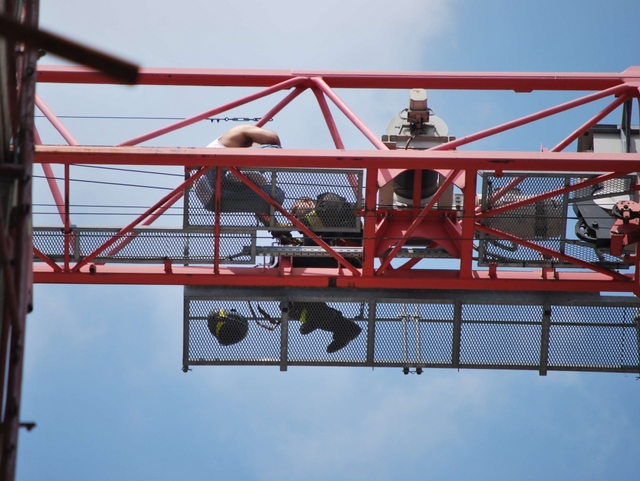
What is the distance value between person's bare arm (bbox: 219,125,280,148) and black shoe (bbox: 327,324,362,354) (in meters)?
2.87

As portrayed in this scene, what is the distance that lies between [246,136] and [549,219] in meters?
4.36

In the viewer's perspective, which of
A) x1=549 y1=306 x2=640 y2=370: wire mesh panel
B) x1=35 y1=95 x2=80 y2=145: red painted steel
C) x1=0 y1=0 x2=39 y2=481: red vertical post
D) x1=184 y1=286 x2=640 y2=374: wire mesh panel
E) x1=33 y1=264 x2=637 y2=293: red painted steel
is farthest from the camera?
x1=549 y1=306 x2=640 y2=370: wire mesh panel

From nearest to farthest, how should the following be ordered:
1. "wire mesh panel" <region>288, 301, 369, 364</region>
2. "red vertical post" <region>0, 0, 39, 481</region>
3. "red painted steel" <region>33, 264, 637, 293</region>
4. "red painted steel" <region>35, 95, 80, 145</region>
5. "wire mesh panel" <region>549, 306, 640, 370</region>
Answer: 1. "red vertical post" <region>0, 0, 39, 481</region>
2. "red painted steel" <region>35, 95, 80, 145</region>
3. "red painted steel" <region>33, 264, 637, 293</region>
4. "wire mesh panel" <region>288, 301, 369, 364</region>
5. "wire mesh panel" <region>549, 306, 640, 370</region>

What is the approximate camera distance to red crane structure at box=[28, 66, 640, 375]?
1498 centimetres

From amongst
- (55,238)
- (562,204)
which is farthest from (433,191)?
(55,238)

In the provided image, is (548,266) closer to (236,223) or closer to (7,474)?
(236,223)

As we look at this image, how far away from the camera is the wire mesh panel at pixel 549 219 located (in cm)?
1500

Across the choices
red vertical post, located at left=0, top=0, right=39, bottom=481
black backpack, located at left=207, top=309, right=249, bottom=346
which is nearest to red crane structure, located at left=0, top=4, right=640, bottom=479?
black backpack, located at left=207, top=309, right=249, bottom=346

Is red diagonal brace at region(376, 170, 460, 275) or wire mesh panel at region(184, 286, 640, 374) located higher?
red diagonal brace at region(376, 170, 460, 275)

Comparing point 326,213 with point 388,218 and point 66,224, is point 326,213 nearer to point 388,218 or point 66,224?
point 388,218

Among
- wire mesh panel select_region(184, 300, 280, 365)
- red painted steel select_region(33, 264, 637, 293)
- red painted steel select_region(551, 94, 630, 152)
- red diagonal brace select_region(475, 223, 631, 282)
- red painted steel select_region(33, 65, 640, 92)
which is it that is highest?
red painted steel select_region(33, 65, 640, 92)

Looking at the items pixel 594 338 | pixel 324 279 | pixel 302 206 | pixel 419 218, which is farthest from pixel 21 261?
pixel 594 338

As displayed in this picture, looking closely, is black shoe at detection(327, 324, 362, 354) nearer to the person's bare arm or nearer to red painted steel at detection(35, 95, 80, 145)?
the person's bare arm

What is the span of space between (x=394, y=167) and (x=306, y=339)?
10.9 feet
